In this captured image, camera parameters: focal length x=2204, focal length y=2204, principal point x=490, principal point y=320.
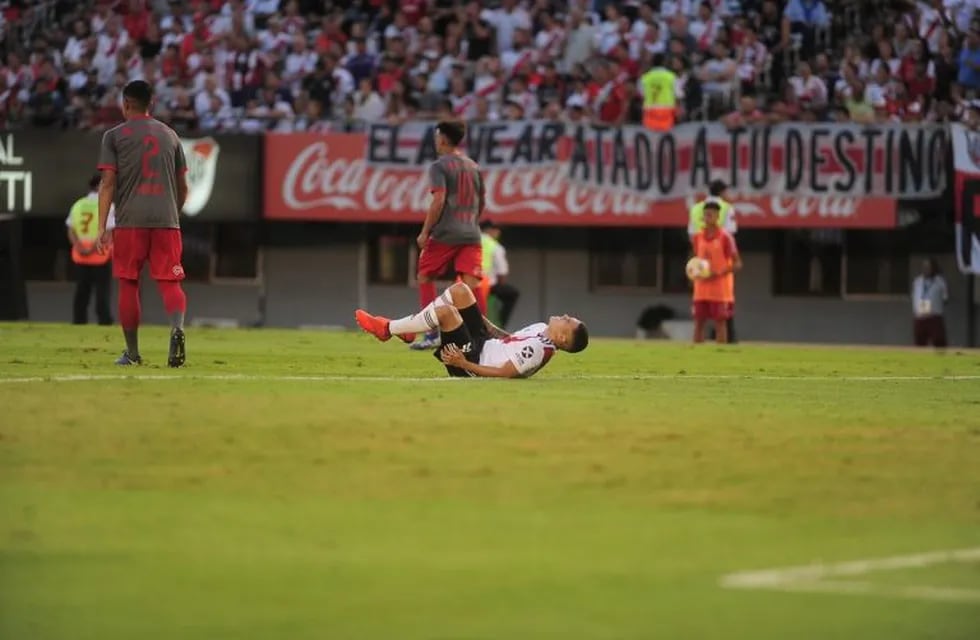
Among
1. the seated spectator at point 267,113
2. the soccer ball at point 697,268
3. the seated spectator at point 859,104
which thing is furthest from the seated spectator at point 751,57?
the seated spectator at point 267,113

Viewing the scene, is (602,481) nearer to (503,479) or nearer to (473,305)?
(503,479)

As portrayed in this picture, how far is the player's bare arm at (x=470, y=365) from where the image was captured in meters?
15.3

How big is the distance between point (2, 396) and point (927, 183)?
21.9 metres

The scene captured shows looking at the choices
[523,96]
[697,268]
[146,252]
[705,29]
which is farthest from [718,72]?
[146,252]

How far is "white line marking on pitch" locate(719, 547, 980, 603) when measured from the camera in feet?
23.1

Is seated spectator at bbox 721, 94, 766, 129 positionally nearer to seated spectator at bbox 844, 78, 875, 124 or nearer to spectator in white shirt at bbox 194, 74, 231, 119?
seated spectator at bbox 844, 78, 875, 124

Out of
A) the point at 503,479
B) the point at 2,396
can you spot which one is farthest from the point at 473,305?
the point at 503,479

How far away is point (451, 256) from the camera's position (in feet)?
67.1

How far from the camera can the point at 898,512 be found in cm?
901

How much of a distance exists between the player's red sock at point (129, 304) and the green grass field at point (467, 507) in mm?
828

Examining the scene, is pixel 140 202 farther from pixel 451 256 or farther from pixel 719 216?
pixel 719 216

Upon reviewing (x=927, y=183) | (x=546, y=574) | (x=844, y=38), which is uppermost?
(x=844, y=38)

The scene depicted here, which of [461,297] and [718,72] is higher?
[718,72]

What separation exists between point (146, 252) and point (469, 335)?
290 cm
